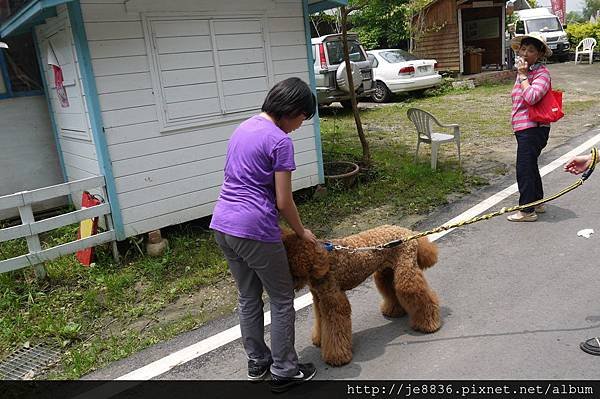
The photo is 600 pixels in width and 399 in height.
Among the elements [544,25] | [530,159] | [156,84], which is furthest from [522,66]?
[544,25]

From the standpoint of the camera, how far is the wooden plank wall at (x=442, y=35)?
18.3m

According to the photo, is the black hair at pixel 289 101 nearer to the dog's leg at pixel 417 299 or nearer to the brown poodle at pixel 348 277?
the brown poodle at pixel 348 277

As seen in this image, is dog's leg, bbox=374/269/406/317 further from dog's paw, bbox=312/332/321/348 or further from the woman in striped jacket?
the woman in striped jacket

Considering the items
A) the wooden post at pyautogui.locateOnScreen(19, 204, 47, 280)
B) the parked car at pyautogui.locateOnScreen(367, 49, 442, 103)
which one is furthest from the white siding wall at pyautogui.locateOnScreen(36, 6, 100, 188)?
the parked car at pyautogui.locateOnScreen(367, 49, 442, 103)

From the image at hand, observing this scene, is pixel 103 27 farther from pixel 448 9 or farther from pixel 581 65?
pixel 581 65

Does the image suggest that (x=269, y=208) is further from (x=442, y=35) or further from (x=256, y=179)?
(x=442, y=35)

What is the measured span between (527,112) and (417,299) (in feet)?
9.43

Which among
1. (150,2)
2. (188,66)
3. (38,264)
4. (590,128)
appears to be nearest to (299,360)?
(38,264)

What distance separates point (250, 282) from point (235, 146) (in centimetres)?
85

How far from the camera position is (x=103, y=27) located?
514cm

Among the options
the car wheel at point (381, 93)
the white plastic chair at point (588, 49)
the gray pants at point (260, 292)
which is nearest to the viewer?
the gray pants at point (260, 292)

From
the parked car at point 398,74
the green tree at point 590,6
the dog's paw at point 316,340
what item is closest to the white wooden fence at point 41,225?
the dog's paw at point 316,340

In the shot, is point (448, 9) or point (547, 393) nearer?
point (547, 393)

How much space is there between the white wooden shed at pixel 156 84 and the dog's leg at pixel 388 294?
9.41 ft
